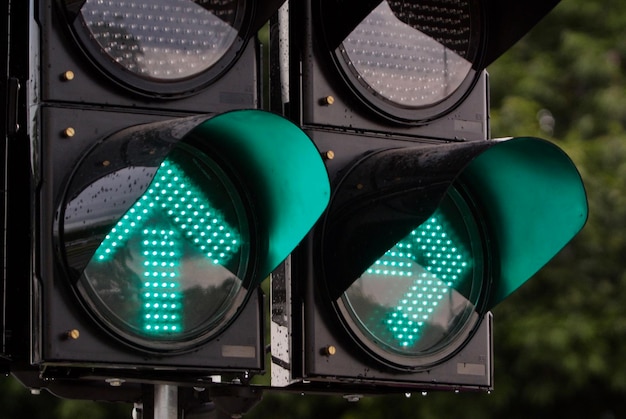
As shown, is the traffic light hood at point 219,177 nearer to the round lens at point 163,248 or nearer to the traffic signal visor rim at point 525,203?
the round lens at point 163,248

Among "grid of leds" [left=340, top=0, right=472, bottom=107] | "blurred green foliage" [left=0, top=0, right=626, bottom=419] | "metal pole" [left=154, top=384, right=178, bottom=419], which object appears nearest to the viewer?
"metal pole" [left=154, top=384, right=178, bottom=419]

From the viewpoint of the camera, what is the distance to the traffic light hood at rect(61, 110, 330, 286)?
3.66 metres

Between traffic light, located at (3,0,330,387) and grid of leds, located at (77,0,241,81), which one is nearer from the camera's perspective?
traffic light, located at (3,0,330,387)

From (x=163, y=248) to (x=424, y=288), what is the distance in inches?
26.9

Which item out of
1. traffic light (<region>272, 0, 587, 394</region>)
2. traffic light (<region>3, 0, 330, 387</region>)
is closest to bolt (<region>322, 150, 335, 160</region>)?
traffic light (<region>272, 0, 587, 394</region>)

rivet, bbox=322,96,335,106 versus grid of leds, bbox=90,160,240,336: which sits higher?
rivet, bbox=322,96,335,106

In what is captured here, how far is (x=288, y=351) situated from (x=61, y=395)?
1.78ft

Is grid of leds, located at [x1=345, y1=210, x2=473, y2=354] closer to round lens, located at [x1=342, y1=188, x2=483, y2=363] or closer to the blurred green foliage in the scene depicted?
round lens, located at [x1=342, y1=188, x2=483, y2=363]

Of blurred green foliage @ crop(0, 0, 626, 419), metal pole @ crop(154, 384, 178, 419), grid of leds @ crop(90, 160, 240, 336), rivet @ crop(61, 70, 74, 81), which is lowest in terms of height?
blurred green foliage @ crop(0, 0, 626, 419)

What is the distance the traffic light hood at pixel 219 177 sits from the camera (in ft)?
12.0

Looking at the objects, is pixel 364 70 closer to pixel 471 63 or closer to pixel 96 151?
pixel 471 63

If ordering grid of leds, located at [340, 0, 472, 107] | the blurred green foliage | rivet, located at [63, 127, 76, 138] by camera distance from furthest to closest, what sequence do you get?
the blurred green foliage, grid of leds, located at [340, 0, 472, 107], rivet, located at [63, 127, 76, 138]

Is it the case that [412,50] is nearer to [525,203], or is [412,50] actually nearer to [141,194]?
[525,203]

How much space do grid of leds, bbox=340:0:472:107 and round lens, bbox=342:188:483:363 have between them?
29 cm
